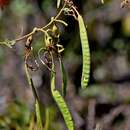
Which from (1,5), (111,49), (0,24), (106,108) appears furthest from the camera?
(111,49)

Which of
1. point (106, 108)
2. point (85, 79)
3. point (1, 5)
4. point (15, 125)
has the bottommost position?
point (106, 108)

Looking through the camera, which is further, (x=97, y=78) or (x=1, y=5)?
(x=97, y=78)

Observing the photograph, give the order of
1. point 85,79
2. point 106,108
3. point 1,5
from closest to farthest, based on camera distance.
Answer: point 85,79
point 1,5
point 106,108

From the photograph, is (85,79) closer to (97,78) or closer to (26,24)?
(26,24)

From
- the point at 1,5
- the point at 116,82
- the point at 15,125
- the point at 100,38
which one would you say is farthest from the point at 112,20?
the point at 1,5

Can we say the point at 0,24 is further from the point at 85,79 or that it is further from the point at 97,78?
the point at 85,79

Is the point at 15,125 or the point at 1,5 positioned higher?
the point at 1,5

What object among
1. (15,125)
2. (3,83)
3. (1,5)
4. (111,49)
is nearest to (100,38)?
(111,49)
